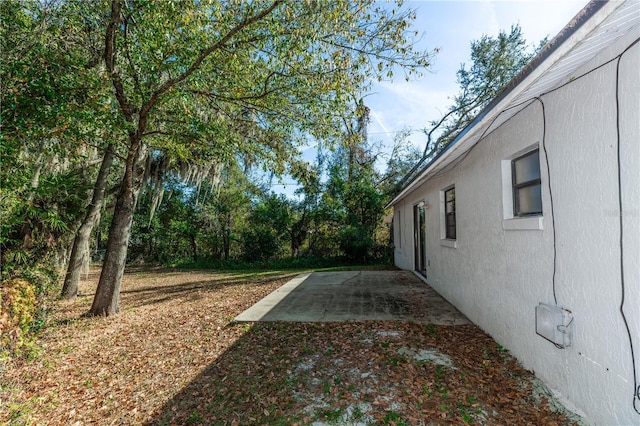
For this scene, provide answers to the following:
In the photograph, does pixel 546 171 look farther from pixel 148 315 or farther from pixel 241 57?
pixel 148 315

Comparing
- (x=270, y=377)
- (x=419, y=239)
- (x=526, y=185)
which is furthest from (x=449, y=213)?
(x=270, y=377)

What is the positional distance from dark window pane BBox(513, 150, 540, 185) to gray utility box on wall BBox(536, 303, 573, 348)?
1.36m

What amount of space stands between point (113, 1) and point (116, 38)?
1.65 feet

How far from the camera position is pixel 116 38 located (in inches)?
178

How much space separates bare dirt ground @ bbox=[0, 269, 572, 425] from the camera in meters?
2.62

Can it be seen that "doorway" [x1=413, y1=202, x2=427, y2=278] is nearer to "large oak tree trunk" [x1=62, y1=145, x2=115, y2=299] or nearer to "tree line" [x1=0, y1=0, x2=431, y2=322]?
"tree line" [x1=0, y1=0, x2=431, y2=322]

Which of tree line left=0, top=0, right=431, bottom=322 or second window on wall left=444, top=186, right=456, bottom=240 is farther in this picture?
second window on wall left=444, top=186, right=456, bottom=240

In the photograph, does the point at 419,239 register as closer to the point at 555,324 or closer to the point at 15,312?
the point at 555,324

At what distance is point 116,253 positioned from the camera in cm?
580

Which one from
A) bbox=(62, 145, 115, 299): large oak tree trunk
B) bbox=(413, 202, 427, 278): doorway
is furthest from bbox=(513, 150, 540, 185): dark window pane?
bbox=(62, 145, 115, 299): large oak tree trunk

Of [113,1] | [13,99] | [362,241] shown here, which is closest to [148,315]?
[13,99]

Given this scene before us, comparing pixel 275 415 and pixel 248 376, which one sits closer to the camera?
pixel 275 415

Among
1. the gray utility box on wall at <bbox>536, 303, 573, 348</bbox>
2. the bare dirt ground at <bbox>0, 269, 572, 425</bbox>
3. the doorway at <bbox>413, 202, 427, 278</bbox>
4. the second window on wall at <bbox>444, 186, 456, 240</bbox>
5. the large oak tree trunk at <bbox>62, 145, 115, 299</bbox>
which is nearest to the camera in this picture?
the gray utility box on wall at <bbox>536, 303, 573, 348</bbox>

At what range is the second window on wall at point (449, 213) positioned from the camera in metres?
5.97
